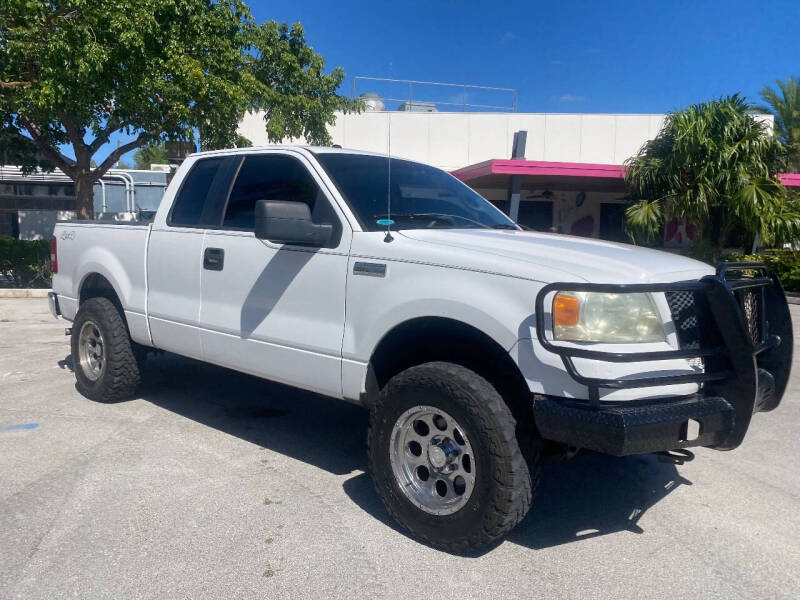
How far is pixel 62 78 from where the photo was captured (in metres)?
11.0

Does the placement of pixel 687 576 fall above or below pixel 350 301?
below

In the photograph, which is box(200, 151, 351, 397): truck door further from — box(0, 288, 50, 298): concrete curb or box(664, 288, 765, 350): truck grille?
box(0, 288, 50, 298): concrete curb

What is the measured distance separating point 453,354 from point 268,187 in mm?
1805

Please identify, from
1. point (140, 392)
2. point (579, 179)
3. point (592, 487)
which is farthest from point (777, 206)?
point (140, 392)

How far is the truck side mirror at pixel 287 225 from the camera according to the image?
355cm

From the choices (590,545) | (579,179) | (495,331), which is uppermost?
(579,179)

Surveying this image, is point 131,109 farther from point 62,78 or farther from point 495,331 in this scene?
point 495,331

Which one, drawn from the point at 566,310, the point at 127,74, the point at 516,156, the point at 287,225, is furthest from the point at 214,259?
the point at 516,156

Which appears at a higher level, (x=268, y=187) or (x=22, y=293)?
(x=268, y=187)

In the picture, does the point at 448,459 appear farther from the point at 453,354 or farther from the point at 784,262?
the point at 784,262

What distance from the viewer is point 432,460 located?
10.8ft

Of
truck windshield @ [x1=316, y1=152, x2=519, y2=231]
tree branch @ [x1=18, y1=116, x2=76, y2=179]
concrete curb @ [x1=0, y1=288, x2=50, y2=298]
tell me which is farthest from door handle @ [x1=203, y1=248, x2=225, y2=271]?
tree branch @ [x1=18, y1=116, x2=76, y2=179]

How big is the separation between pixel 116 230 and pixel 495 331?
12.0 ft

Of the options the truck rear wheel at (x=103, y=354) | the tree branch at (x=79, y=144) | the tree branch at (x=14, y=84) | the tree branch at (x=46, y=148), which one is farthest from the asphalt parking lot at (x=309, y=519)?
the tree branch at (x=46, y=148)
